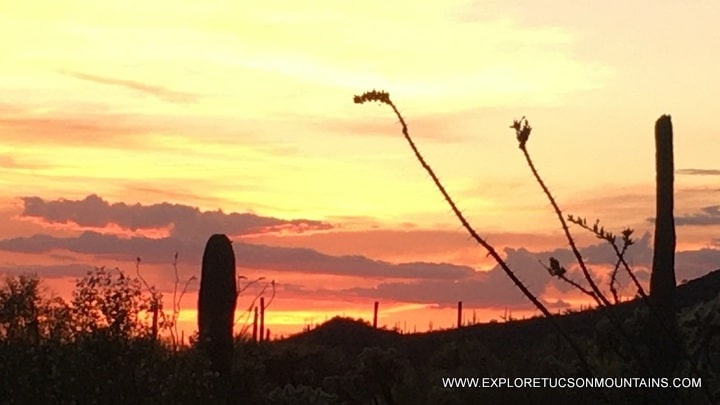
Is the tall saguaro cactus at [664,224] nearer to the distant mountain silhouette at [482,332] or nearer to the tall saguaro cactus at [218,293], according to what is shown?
the tall saguaro cactus at [218,293]

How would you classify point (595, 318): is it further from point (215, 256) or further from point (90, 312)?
point (90, 312)

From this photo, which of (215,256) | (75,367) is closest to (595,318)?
(215,256)

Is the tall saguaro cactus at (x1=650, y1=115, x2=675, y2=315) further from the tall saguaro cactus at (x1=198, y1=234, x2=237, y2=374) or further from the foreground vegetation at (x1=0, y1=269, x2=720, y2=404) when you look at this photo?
the tall saguaro cactus at (x1=198, y1=234, x2=237, y2=374)

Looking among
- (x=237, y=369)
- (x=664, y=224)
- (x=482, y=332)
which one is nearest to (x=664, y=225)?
(x=664, y=224)

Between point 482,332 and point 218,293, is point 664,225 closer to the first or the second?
point 218,293

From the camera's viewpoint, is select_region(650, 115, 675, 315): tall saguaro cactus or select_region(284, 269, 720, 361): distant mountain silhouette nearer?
select_region(650, 115, 675, 315): tall saguaro cactus

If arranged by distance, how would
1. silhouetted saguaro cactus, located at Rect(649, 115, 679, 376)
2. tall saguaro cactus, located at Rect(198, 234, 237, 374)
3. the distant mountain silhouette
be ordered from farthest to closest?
the distant mountain silhouette → tall saguaro cactus, located at Rect(198, 234, 237, 374) → silhouetted saguaro cactus, located at Rect(649, 115, 679, 376)

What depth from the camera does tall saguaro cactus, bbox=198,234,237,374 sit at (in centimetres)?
1834

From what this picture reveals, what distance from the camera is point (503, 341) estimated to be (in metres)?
29.0

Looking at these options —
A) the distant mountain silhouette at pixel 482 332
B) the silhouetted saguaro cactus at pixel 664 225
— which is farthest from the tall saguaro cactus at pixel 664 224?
the distant mountain silhouette at pixel 482 332

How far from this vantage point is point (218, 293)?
61.5 ft

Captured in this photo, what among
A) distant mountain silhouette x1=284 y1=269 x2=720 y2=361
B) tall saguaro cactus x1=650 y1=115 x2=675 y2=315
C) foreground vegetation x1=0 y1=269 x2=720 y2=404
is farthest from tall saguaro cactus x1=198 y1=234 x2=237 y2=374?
distant mountain silhouette x1=284 y1=269 x2=720 y2=361

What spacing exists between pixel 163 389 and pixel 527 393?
487 centimetres

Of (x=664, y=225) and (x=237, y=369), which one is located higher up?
(x=664, y=225)
